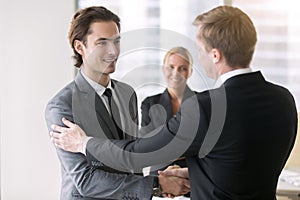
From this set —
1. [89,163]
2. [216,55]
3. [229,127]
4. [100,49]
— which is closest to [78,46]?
[100,49]

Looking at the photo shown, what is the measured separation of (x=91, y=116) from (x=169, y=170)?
384 millimetres

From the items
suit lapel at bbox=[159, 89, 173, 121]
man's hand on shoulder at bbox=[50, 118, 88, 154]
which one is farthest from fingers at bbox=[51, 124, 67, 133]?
suit lapel at bbox=[159, 89, 173, 121]

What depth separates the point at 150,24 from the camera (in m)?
4.25

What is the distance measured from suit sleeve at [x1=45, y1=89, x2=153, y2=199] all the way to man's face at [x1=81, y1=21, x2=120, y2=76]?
190mm

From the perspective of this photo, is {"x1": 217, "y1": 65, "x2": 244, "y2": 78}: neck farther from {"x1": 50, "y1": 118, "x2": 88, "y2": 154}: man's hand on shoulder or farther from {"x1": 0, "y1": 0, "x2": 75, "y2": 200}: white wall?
{"x1": 0, "y1": 0, "x2": 75, "y2": 200}: white wall

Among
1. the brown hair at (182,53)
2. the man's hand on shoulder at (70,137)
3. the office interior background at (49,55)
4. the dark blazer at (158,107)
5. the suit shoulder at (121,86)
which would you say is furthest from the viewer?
the office interior background at (49,55)

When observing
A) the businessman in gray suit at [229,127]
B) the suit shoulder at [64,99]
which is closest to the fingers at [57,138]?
the suit shoulder at [64,99]

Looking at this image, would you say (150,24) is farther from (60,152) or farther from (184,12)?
(60,152)

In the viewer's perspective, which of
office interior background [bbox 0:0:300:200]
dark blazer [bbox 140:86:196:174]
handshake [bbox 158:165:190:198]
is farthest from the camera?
office interior background [bbox 0:0:300:200]

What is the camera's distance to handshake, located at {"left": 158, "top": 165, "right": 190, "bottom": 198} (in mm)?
2033

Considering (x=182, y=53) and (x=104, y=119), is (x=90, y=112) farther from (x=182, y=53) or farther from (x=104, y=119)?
(x=182, y=53)

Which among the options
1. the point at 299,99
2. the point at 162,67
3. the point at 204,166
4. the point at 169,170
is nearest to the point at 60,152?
the point at 169,170

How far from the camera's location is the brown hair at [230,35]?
181 cm

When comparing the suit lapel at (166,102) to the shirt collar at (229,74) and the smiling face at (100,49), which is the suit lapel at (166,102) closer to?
the smiling face at (100,49)
